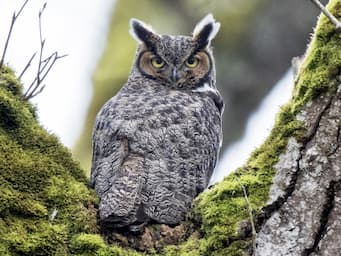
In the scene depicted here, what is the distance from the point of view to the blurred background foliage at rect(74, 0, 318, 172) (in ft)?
11.4

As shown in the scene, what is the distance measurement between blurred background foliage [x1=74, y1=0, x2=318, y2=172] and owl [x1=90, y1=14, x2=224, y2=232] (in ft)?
0.36

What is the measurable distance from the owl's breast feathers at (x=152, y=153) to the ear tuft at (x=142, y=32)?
425mm

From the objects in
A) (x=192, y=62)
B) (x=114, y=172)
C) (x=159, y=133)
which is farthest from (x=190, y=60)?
(x=114, y=172)

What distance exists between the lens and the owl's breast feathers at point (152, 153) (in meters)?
2.73

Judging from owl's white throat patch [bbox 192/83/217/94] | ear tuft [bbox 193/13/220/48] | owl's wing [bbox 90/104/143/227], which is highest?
ear tuft [bbox 193/13/220/48]

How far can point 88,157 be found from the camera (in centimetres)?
376

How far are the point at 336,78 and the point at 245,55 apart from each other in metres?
1.06

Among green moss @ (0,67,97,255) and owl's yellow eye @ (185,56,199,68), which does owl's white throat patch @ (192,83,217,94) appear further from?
green moss @ (0,67,97,255)

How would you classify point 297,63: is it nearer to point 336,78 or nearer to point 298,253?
point 336,78

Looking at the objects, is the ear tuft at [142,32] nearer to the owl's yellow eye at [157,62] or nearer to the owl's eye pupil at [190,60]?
the owl's yellow eye at [157,62]

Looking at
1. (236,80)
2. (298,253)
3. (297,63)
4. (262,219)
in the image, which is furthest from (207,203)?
(236,80)

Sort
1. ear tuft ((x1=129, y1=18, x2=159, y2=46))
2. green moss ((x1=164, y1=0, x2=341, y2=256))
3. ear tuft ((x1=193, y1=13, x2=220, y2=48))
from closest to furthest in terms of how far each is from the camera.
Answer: green moss ((x1=164, y1=0, x2=341, y2=256))
ear tuft ((x1=193, y1=13, x2=220, y2=48))
ear tuft ((x1=129, y1=18, x2=159, y2=46))

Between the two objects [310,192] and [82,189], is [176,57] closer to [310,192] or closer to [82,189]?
[82,189]

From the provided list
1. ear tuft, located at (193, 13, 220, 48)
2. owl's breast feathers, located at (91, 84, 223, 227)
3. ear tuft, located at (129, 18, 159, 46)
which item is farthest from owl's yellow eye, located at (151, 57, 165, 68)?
owl's breast feathers, located at (91, 84, 223, 227)
